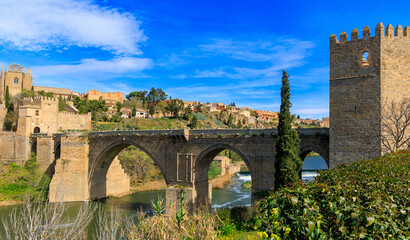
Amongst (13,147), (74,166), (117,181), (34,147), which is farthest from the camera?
(34,147)

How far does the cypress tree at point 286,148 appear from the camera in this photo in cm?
1702

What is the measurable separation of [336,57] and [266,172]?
9.25 meters

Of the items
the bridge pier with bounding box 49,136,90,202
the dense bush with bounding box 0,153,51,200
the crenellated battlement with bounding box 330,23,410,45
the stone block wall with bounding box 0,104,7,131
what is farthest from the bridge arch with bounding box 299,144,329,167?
the stone block wall with bounding box 0,104,7,131

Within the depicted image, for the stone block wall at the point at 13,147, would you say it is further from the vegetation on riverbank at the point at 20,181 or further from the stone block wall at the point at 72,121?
the stone block wall at the point at 72,121

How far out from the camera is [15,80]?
199 ft

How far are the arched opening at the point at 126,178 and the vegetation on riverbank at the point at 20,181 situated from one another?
18.1 ft

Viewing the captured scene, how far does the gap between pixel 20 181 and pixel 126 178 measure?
1141cm

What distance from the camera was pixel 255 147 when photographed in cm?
2123

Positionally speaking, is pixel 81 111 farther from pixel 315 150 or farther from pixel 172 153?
pixel 315 150

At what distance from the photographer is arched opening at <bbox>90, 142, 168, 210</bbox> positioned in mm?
31781

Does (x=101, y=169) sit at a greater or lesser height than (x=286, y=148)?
lesser

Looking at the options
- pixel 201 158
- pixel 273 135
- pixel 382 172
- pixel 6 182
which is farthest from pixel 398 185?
pixel 6 182

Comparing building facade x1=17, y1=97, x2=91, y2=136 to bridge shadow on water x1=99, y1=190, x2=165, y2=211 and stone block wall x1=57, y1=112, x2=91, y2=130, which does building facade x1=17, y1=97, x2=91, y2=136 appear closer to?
stone block wall x1=57, y1=112, x2=91, y2=130

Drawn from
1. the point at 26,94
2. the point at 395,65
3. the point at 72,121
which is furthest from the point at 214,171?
the point at 26,94
